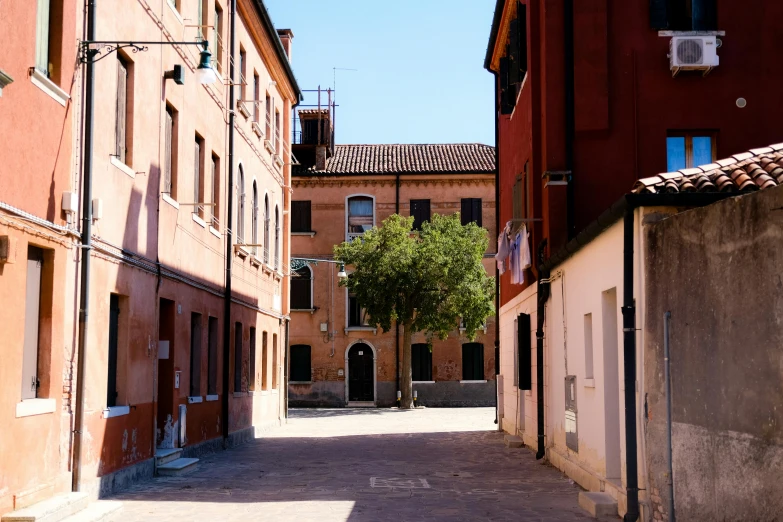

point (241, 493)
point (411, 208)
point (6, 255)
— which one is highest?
point (411, 208)

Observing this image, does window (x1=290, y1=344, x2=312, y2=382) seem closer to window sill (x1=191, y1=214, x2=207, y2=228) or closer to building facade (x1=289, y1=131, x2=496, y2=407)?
building facade (x1=289, y1=131, x2=496, y2=407)

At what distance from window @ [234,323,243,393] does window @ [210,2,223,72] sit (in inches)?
230

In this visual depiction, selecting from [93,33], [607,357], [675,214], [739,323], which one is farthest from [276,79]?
[739,323]

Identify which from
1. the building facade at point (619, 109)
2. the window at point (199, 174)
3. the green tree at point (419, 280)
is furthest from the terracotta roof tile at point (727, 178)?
the green tree at point (419, 280)

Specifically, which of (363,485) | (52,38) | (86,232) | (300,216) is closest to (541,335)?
(363,485)

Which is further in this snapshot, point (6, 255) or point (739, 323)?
point (6, 255)

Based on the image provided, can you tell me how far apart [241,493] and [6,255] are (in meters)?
5.19

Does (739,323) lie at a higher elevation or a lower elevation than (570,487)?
higher

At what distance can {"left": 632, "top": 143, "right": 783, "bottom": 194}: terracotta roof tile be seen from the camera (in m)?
10.1

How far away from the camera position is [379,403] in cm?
4300

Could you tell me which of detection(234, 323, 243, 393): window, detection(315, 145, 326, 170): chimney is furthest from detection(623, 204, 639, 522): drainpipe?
detection(315, 145, 326, 170): chimney

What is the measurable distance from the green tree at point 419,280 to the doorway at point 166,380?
2206cm

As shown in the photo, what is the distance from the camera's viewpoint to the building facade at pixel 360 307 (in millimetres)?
43250

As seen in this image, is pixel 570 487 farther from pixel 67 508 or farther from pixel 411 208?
pixel 411 208
